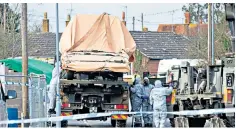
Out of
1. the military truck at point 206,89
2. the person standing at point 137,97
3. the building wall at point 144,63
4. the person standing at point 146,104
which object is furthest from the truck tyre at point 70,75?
the building wall at point 144,63

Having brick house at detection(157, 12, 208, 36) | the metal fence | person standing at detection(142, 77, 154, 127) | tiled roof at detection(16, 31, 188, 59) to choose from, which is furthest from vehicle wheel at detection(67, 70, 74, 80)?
brick house at detection(157, 12, 208, 36)

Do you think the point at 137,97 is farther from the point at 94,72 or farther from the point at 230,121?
the point at 230,121

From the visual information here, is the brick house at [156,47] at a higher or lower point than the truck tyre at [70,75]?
higher

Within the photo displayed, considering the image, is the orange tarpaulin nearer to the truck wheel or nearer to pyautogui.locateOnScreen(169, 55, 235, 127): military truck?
the truck wheel

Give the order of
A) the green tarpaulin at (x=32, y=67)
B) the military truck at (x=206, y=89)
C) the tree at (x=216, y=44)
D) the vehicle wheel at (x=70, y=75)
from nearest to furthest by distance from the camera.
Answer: the military truck at (x=206, y=89) → the vehicle wheel at (x=70, y=75) → the green tarpaulin at (x=32, y=67) → the tree at (x=216, y=44)

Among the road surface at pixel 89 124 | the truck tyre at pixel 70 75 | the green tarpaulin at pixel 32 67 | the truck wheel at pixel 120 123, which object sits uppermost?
the green tarpaulin at pixel 32 67

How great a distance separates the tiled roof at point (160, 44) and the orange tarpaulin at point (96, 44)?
155 feet

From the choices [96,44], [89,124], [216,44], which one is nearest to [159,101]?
[96,44]

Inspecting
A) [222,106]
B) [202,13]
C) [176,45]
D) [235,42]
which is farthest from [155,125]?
[202,13]

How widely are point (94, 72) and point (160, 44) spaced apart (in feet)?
177

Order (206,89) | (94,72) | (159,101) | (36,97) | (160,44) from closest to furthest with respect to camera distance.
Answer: (36,97) → (206,89) → (159,101) → (94,72) → (160,44)

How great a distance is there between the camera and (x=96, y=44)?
2847 centimetres

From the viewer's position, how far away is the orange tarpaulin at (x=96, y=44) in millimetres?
27359

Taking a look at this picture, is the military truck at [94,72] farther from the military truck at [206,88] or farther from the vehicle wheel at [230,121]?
the vehicle wheel at [230,121]
